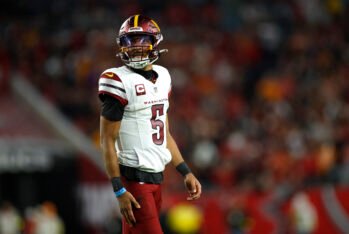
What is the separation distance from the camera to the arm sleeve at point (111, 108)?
16.1ft

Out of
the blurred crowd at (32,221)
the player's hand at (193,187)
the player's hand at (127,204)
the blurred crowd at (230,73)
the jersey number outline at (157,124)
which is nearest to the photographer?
the player's hand at (127,204)

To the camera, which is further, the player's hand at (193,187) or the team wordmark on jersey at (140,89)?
the player's hand at (193,187)

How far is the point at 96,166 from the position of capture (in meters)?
14.2

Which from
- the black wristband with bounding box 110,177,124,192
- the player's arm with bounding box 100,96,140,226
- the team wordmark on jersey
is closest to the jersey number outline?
the team wordmark on jersey

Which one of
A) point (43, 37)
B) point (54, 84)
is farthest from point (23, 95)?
point (43, 37)

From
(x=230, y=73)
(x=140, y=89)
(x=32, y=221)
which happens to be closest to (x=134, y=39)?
(x=140, y=89)

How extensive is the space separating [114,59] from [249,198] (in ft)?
11.9

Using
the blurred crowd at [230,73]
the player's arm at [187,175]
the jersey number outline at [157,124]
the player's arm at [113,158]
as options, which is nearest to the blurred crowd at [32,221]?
the blurred crowd at [230,73]

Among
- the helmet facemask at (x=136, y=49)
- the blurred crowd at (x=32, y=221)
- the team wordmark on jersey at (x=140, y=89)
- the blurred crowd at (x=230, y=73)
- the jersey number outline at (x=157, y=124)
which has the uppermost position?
the helmet facemask at (x=136, y=49)

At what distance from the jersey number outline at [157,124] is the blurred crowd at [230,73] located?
7576 millimetres

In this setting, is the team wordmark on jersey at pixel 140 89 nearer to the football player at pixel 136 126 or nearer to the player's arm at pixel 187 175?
the football player at pixel 136 126

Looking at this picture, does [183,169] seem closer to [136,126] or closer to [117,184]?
[136,126]

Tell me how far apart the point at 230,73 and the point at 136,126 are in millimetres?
10552

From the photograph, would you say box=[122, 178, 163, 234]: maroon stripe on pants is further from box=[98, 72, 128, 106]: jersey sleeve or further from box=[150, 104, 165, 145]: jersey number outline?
box=[98, 72, 128, 106]: jersey sleeve
